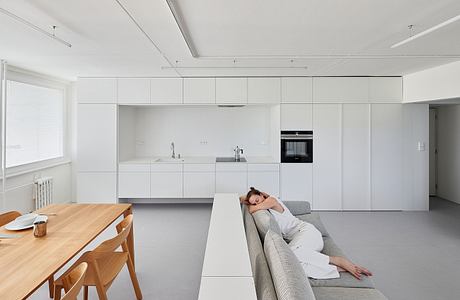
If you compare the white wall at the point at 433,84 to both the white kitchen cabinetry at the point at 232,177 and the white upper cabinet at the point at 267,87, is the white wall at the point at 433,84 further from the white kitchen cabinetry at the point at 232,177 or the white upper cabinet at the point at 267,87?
the white kitchen cabinetry at the point at 232,177

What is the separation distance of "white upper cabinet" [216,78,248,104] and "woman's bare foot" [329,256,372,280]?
389cm

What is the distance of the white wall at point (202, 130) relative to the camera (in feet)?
21.4

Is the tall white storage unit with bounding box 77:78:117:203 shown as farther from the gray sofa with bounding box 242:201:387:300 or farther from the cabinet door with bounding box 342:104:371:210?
the cabinet door with bounding box 342:104:371:210

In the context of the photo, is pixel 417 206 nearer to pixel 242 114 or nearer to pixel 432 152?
pixel 432 152

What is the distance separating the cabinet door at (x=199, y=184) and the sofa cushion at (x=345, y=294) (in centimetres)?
386

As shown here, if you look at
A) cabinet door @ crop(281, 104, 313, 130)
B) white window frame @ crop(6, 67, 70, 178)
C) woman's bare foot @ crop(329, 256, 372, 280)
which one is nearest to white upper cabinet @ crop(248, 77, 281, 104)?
cabinet door @ crop(281, 104, 313, 130)

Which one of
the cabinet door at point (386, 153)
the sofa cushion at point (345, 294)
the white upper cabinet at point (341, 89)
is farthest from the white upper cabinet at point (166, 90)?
the sofa cushion at point (345, 294)

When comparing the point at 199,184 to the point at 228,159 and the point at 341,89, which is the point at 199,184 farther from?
the point at 341,89

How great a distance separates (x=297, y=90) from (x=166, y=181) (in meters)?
2.99

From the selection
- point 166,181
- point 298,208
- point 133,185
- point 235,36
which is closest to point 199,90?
point 166,181

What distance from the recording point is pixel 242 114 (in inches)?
257

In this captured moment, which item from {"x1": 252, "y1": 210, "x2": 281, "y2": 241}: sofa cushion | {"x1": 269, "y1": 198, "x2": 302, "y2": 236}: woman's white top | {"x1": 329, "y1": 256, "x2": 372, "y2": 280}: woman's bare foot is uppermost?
{"x1": 252, "y1": 210, "x2": 281, "y2": 241}: sofa cushion

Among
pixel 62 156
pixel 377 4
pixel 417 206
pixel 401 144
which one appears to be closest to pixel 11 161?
pixel 62 156

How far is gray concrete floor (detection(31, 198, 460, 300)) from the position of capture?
2.94m
